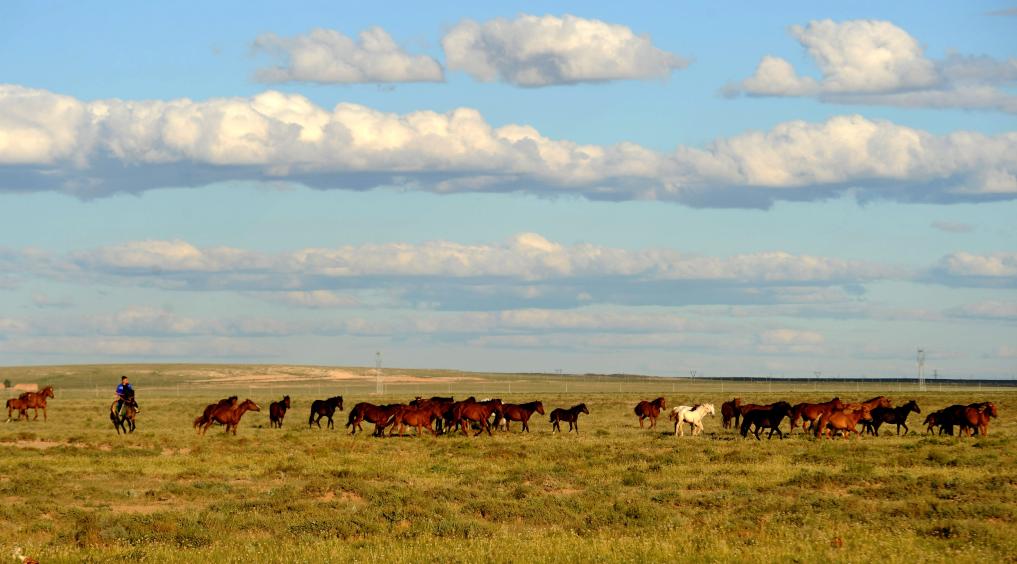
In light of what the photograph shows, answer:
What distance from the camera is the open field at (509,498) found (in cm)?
1767

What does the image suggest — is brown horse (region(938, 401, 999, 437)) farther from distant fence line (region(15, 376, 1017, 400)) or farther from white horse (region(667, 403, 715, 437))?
distant fence line (region(15, 376, 1017, 400))

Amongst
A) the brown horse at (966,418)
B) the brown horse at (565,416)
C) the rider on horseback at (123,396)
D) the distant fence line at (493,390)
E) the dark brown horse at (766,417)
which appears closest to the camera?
the dark brown horse at (766,417)

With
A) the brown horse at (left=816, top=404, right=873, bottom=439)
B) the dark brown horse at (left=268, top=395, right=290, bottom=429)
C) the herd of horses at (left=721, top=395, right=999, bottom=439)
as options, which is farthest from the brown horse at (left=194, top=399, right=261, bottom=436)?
the brown horse at (left=816, top=404, right=873, bottom=439)

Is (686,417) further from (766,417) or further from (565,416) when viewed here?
(565,416)

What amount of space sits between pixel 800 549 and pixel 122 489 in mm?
15711

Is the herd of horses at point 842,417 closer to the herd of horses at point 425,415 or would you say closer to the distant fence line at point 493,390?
the herd of horses at point 425,415

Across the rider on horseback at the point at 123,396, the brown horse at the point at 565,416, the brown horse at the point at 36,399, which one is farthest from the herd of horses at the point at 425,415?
the brown horse at the point at 36,399

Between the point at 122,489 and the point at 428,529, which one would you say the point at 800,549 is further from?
the point at 122,489

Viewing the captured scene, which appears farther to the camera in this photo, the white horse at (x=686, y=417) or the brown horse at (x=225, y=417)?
the brown horse at (x=225, y=417)

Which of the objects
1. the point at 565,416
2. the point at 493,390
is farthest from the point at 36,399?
the point at 493,390

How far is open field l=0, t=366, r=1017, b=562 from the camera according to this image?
58.0ft

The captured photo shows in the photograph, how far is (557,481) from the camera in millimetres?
26891

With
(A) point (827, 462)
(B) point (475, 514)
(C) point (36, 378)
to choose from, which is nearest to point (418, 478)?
(B) point (475, 514)

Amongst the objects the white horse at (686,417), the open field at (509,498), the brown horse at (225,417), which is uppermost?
the white horse at (686,417)
